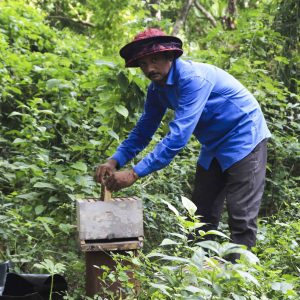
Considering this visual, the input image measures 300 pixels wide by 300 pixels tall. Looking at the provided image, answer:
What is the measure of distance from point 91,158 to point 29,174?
575 mm

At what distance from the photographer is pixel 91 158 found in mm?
4723

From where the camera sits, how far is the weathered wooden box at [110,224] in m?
3.05

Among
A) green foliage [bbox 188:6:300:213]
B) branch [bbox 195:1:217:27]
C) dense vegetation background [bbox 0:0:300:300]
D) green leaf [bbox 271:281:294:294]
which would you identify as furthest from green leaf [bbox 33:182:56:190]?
branch [bbox 195:1:217:27]

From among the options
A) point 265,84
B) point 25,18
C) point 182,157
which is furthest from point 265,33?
point 25,18

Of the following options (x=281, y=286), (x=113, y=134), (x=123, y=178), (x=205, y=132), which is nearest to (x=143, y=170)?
(x=123, y=178)

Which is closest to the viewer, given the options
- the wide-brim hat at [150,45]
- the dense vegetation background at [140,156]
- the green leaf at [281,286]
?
the green leaf at [281,286]

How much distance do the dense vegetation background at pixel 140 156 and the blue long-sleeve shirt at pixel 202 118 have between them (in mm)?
436

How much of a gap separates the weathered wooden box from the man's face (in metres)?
0.75

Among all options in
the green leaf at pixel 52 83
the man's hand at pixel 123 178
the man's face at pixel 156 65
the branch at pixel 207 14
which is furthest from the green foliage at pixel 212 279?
the branch at pixel 207 14

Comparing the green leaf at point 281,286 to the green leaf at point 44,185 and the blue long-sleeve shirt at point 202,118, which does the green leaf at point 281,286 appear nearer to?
the blue long-sleeve shirt at point 202,118

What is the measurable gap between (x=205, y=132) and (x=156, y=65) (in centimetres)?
55

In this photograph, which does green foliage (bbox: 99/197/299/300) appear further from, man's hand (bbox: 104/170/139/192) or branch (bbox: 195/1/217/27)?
branch (bbox: 195/1/217/27)

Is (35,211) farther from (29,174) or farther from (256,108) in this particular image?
(256,108)

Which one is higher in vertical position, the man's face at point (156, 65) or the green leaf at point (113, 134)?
the man's face at point (156, 65)
